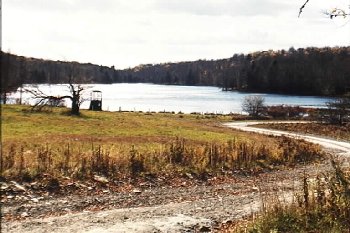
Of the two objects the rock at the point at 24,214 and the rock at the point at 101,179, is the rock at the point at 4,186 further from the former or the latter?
the rock at the point at 101,179

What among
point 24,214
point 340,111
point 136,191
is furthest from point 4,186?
point 340,111

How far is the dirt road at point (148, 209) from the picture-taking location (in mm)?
10616

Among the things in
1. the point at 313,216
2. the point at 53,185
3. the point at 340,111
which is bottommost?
the point at 53,185

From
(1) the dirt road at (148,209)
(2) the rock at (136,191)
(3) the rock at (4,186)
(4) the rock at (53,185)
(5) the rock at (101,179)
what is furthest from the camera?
(5) the rock at (101,179)

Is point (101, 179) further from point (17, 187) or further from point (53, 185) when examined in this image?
point (17, 187)

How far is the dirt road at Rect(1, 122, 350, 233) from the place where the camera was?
10616mm

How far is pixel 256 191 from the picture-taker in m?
15.4

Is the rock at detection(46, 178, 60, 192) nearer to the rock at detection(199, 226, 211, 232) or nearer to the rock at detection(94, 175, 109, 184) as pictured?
the rock at detection(94, 175, 109, 184)

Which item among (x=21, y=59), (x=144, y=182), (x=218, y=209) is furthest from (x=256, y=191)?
(x=21, y=59)

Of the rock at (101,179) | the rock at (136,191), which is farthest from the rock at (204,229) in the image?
the rock at (101,179)

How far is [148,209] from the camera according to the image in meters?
12.6

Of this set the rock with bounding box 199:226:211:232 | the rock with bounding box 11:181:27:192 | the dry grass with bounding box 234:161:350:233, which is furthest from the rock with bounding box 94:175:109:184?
the dry grass with bounding box 234:161:350:233

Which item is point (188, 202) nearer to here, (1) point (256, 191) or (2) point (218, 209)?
(2) point (218, 209)

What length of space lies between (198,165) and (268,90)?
137861 millimetres
